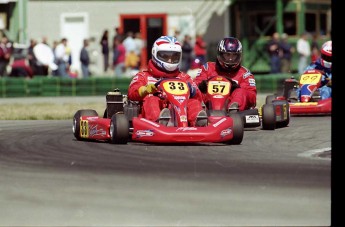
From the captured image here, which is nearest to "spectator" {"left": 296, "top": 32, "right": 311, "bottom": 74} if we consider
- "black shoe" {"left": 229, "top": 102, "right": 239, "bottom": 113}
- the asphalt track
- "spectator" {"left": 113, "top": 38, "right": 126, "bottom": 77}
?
"spectator" {"left": 113, "top": 38, "right": 126, "bottom": 77}

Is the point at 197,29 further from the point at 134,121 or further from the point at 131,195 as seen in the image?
the point at 131,195

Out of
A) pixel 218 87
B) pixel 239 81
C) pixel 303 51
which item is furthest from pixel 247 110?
pixel 303 51

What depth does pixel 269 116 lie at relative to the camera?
1354 cm

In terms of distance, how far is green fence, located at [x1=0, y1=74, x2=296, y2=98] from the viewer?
23297mm

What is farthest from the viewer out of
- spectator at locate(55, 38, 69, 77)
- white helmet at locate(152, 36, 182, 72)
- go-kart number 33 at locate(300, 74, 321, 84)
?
spectator at locate(55, 38, 69, 77)

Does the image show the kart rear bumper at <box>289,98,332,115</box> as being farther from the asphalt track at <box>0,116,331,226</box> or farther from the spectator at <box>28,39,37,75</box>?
the spectator at <box>28,39,37,75</box>

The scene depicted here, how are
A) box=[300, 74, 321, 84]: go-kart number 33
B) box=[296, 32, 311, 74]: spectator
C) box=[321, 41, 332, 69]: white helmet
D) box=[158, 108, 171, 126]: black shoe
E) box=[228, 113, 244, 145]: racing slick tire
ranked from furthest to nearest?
1. box=[296, 32, 311, 74]: spectator
2. box=[321, 41, 332, 69]: white helmet
3. box=[300, 74, 321, 84]: go-kart number 33
4. box=[158, 108, 171, 126]: black shoe
5. box=[228, 113, 244, 145]: racing slick tire

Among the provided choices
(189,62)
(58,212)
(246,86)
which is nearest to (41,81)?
(189,62)

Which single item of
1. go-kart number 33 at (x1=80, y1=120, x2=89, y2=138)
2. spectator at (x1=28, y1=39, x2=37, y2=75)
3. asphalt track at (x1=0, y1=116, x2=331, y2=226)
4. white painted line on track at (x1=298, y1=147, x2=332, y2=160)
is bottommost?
asphalt track at (x1=0, y1=116, x2=331, y2=226)

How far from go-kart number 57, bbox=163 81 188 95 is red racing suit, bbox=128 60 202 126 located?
21cm

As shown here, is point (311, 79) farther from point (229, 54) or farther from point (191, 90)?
point (191, 90)

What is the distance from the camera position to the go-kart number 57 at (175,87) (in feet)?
38.5

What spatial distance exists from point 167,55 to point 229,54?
2023mm

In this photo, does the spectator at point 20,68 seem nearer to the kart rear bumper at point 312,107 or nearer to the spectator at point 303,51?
the spectator at point 303,51
